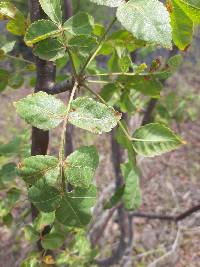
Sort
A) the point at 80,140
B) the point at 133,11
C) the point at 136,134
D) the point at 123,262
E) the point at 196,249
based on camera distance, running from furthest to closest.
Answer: the point at 80,140
the point at 196,249
the point at 123,262
the point at 136,134
the point at 133,11

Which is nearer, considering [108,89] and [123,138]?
[123,138]

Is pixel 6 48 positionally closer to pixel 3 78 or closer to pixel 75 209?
pixel 3 78

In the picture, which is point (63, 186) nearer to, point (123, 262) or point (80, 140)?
point (123, 262)

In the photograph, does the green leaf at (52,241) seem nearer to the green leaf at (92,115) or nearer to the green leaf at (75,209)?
the green leaf at (75,209)

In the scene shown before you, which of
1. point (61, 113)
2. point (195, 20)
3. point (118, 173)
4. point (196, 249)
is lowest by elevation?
point (196, 249)

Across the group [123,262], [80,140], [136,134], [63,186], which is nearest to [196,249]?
[123,262]

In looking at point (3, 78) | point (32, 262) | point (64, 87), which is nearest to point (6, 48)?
point (3, 78)
